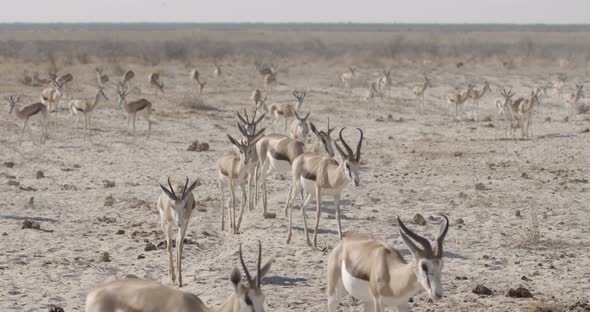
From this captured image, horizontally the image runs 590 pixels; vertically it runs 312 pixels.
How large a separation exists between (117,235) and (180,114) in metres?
16.9

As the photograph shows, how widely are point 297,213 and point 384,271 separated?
7467mm

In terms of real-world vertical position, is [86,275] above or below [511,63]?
below

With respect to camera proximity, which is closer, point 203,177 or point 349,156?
point 349,156

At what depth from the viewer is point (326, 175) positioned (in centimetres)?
1274

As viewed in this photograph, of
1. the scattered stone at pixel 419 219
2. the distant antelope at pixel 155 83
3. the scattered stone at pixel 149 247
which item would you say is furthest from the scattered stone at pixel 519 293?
the distant antelope at pixel 155 83

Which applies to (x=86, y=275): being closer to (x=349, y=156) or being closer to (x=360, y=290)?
(x=349, y=156)

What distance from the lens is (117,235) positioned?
13750 mm

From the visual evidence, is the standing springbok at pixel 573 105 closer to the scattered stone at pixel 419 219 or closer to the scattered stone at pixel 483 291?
the scattered stone at pixel 419 219

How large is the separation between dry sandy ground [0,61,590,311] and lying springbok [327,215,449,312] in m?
1.66

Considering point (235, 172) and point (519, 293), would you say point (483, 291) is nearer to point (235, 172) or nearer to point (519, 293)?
point (519, 293)

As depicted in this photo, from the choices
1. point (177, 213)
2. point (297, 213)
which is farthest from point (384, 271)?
point (297, 213)

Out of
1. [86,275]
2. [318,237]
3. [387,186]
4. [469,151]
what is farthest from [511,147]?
[86,275]

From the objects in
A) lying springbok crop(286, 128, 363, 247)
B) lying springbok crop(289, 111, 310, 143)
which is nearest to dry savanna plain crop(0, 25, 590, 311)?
lying springbok crop(286, 128, 363, 247)

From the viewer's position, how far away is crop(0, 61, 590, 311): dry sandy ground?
1095 cm
